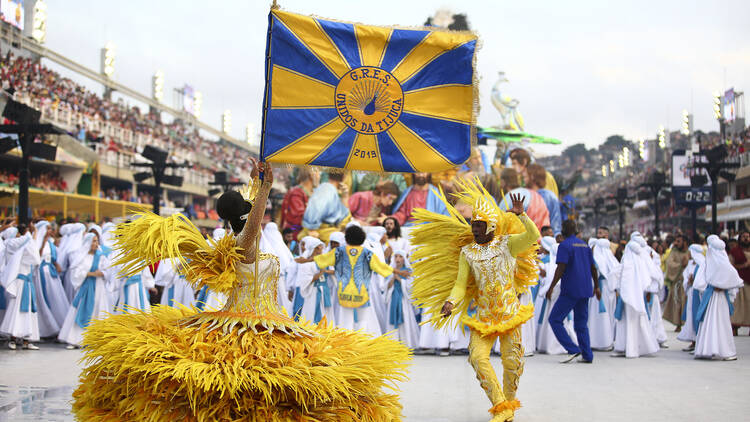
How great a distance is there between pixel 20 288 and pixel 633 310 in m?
8.93

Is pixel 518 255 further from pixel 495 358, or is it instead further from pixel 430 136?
pixel 495 358

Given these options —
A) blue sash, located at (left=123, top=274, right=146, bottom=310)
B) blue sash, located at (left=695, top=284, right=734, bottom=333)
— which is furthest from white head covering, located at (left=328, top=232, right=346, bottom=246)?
blue sash, located at (left=695, top=284, right=734, bottom=333)

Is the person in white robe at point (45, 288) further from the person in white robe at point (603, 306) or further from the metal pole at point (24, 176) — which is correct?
the person in white robe at point (603, 306)

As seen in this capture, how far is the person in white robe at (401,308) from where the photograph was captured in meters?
11.4

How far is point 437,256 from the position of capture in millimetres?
7016

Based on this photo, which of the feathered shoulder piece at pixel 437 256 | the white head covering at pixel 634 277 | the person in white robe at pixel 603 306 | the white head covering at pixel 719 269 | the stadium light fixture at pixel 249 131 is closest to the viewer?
the feathered shoulder piece at pixel 437 256

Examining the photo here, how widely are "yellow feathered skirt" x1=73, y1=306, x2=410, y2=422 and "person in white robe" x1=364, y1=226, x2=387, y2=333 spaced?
6718 mm

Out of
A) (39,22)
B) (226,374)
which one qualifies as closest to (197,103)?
(39,22)

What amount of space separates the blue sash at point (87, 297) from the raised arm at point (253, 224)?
24.5 ft

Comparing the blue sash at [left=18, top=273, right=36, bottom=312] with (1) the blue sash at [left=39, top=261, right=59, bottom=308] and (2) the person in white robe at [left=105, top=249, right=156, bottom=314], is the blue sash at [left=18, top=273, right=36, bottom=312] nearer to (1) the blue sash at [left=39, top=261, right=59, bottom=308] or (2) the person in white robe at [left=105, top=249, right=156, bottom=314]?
(1) the blue sash at [left=39, top=261, right=59, bottom=308]

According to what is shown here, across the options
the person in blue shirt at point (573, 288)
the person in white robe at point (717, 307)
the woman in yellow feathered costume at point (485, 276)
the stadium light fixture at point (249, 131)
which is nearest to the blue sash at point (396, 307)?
the person in blue shirt at point (573, 288)

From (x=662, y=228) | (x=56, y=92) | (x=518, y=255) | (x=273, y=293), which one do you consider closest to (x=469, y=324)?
(x=518, y=255)

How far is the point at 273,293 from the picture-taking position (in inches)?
187

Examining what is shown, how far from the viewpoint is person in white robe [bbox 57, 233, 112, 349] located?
11.1 meters
